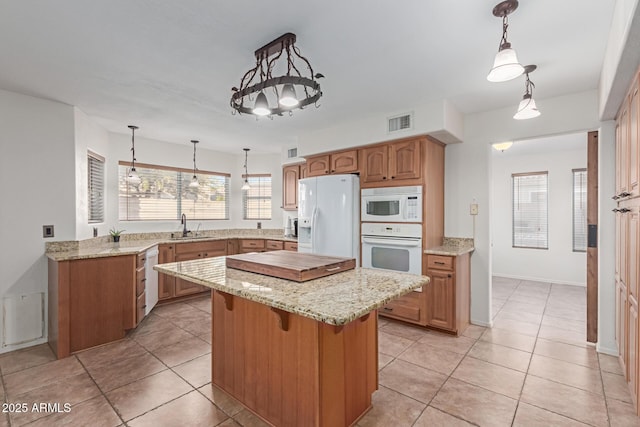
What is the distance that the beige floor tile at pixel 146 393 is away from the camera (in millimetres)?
2055

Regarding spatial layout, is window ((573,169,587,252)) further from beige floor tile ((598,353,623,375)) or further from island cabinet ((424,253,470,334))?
island cabinet ((424,253,470,334))

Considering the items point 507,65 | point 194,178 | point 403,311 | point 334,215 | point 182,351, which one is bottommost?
point 182,351

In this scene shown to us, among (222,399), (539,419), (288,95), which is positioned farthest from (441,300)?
(288,95)

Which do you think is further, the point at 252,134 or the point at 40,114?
the point at 252,134

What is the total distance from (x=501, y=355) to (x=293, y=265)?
7.66 feet

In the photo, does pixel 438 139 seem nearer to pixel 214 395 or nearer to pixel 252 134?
pixel 252 134

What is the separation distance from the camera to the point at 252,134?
445 centimetres

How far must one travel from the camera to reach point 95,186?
3.98 m

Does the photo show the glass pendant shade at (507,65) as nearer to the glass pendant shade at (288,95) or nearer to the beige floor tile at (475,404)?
the glass pendant shade at (288,95)

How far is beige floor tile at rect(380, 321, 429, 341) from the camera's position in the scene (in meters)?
3.24

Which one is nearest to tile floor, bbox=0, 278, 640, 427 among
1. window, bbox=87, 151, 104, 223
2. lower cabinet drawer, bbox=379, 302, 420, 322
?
lower cabinet drawer, bbox=379, 302, 420, 322

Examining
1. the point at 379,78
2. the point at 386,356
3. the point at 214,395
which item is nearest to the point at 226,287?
the point at 214,395

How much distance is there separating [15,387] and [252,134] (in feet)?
11.7

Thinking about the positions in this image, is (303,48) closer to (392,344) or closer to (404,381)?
(404,381)
